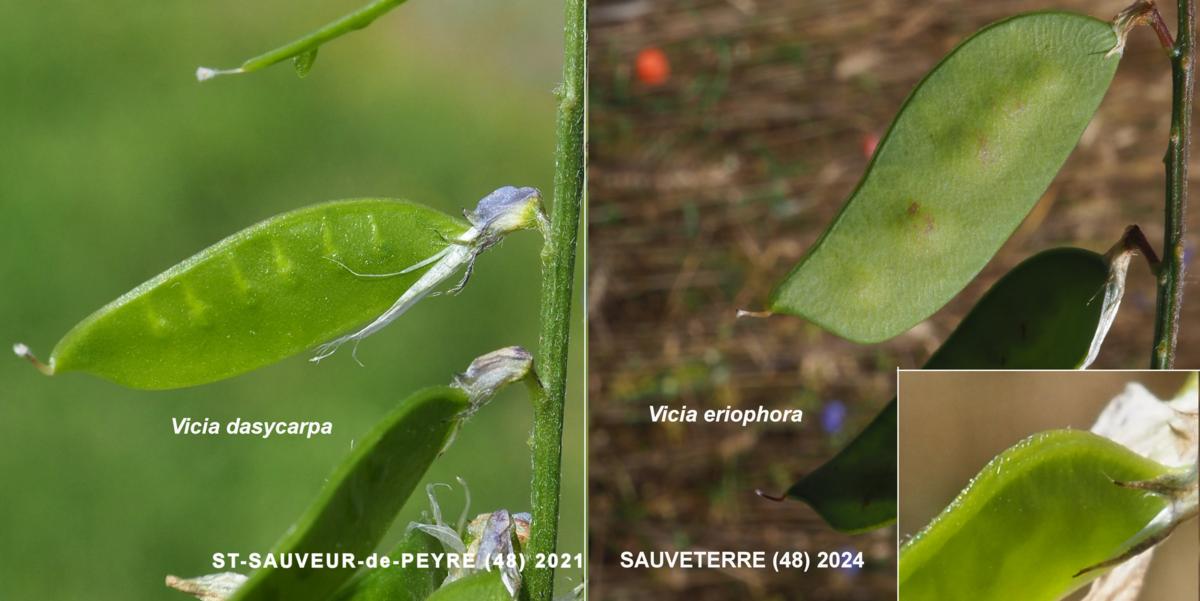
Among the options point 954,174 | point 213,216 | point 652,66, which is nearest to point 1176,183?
point 954,174

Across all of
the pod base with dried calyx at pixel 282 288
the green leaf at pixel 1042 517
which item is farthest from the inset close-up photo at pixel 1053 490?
the pod base with dried calyx at pixel 282 288

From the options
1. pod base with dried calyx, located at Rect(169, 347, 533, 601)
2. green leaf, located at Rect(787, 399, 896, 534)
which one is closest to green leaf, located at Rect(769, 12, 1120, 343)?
green leaf, located at Rect(787, 399, 896, 534)

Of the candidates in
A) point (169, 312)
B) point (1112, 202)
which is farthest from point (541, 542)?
point (1112, 202)

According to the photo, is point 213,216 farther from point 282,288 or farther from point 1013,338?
point 1013,338

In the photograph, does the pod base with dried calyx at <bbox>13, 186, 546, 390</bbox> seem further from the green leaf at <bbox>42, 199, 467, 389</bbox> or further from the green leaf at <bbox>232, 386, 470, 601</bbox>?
the green leaf at <bbox>232, 386, 470, 601</bbox>

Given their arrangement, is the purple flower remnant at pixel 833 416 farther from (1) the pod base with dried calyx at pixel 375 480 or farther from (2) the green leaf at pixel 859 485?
(1) the pod base with dried calyx at pixel 375 480
